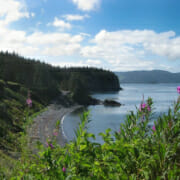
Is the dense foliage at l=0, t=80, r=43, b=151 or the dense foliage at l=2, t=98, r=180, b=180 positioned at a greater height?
the dense foliage at l=2, t=98, r=180, b=180

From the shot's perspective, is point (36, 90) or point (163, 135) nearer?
point (163, 135)

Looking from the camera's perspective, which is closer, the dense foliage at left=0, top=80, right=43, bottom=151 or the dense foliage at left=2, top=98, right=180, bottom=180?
the dense foliage at left=2, top=98, right=180, bottom=180

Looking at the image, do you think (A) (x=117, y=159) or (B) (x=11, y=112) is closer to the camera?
(A) (x=117, y=159)

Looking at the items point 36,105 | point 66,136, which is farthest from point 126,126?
point 36,105

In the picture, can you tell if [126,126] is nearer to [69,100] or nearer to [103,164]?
[103,164]

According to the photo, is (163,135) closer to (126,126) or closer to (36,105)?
(126,126)

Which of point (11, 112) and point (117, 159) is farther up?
point (117, 159)

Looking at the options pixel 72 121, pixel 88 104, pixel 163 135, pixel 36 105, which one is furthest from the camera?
pixel 88 104

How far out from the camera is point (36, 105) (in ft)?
288

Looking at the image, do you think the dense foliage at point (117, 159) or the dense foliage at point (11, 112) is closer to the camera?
the dense foliage at point (117, 159)

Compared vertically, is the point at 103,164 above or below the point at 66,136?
above

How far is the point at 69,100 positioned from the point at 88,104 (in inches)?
402

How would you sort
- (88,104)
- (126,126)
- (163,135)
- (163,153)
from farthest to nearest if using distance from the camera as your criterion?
(88,104)
(126,126)
(163,135)
(163,153)

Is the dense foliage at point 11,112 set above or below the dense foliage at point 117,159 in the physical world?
below
